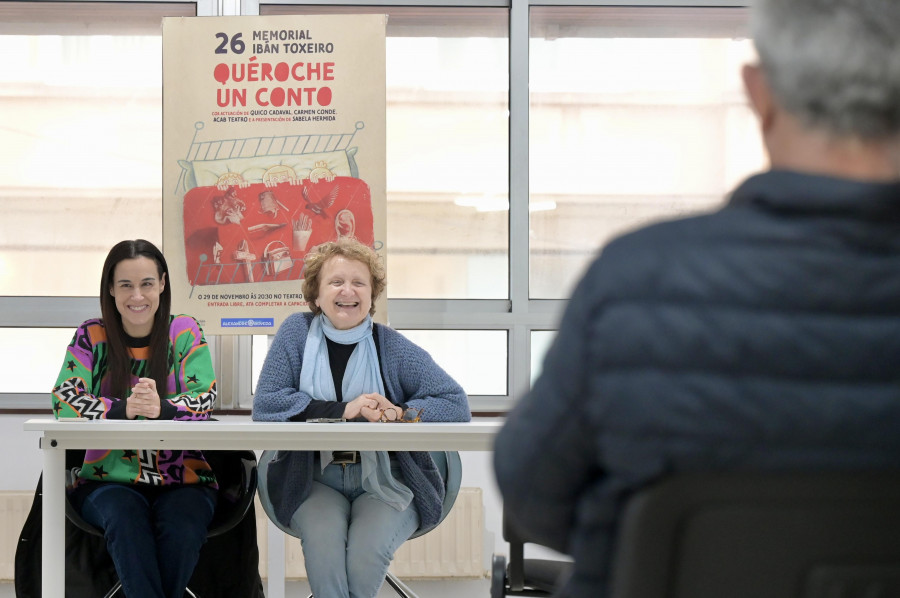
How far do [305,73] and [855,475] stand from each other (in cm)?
344

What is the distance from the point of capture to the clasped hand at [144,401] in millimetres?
2545

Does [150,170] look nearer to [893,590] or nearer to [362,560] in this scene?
[362,560]

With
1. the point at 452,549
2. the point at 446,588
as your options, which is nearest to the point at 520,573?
the point at 452,549

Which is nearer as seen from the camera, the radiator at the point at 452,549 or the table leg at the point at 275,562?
the table leg at the point at 275,562

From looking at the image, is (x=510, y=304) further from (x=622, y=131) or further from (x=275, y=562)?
(x=275, y=562)

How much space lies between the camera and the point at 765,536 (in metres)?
0.73

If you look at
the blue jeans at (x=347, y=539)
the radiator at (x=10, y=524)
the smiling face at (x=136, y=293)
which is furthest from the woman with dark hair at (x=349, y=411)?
the radiator at (x=10, y=524)

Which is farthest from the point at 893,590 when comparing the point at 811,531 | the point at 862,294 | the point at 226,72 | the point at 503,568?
the point at 226,72

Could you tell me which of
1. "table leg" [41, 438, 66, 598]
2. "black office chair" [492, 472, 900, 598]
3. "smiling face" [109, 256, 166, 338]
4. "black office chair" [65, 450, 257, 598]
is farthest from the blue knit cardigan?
"black office chair" [492, 472, 900, 598]

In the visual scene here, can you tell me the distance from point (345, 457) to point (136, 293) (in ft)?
2.67

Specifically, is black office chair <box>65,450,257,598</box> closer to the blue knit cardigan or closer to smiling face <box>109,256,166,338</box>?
the blue knit cardigan

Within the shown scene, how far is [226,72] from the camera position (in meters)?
3.87

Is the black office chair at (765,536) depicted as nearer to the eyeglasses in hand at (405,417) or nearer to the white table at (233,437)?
the white table at (233,437)

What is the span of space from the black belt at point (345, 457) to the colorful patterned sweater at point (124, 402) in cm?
40
